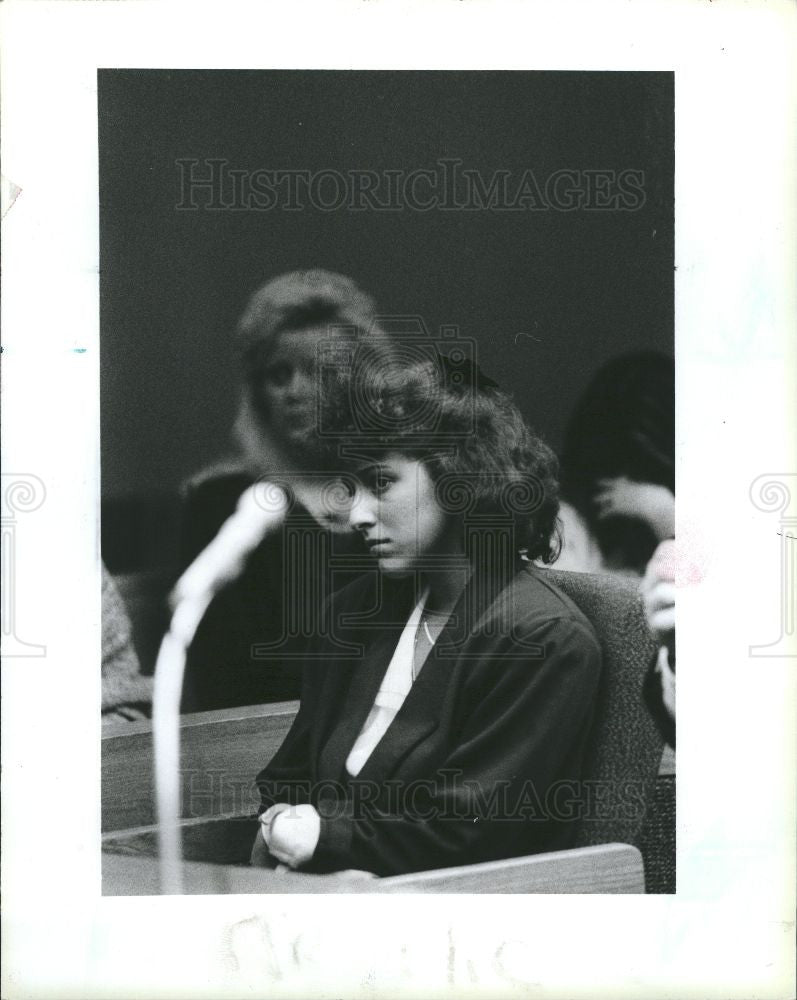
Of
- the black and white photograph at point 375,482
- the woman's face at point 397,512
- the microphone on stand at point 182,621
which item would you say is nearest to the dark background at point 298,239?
the black and white photograph at point 375,482

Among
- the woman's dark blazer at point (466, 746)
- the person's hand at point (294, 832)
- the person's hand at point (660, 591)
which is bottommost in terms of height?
the person's hand at point (294, 832)

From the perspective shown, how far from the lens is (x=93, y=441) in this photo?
3.67m

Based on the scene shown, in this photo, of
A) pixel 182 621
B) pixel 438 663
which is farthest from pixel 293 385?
pixel 438 663

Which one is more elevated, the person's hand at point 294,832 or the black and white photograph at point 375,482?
the black and white photograph at point 375,482

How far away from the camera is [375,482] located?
368 cm

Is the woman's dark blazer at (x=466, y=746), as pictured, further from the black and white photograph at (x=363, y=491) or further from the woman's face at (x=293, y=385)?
the woman's face at (x=293, y=385)

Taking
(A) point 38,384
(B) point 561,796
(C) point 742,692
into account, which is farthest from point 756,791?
(A) point 38,384

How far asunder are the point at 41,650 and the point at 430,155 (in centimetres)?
152

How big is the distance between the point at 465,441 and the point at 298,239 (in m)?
0.63

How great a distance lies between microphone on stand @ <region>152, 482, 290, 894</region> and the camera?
367 cm

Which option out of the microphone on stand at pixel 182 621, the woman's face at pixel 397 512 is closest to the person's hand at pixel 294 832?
the microphone on stand at pixel 182 621

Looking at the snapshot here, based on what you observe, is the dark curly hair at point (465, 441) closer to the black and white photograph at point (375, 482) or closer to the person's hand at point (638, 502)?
the black and white photograph at point (375, 482)

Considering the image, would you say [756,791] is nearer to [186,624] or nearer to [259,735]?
[259,735]

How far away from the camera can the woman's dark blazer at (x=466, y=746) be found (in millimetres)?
3656
